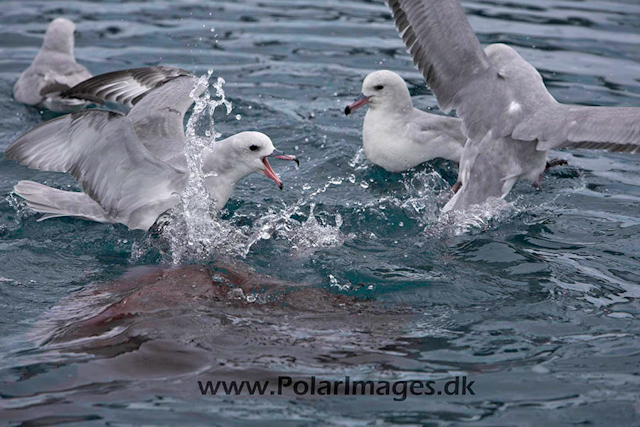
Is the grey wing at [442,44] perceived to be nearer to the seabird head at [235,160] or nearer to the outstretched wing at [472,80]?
the outstretched wing at [472,80]

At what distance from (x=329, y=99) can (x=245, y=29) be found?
250cm

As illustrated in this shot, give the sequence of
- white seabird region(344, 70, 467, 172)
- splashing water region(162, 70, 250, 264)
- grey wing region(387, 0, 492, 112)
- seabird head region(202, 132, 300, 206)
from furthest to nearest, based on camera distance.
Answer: white seabird region(344, 70, 467, 172) → grey wing region(387, 0, 492, 112) → seabird head region(202, 132, 300, 206) → splashing water region(162, 70, 250, 264)

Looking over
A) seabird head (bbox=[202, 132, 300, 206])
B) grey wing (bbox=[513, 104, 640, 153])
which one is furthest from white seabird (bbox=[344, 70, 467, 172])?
seabird head (bbox=[202, 132, 300, 206])

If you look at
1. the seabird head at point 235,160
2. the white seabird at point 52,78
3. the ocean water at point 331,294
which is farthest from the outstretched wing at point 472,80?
the white seabird at point 52,78

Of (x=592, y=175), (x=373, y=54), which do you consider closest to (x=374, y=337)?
(x=592, y=175)

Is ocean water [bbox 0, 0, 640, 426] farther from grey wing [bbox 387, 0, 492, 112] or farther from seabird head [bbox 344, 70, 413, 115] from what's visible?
grey wing [bbox 387, 0, 492, 112]

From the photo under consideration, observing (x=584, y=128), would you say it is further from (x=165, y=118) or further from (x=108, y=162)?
(x=108, y=162)

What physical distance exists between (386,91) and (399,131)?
38 cm

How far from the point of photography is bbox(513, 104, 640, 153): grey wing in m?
5.81

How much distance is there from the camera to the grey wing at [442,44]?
6449 millimetres

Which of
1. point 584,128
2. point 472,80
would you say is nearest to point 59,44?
point 472,80

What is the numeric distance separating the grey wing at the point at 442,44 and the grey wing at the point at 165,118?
174 centimetres

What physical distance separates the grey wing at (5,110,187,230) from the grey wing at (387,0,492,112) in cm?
217

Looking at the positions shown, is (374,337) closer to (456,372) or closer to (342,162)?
(456,372)
